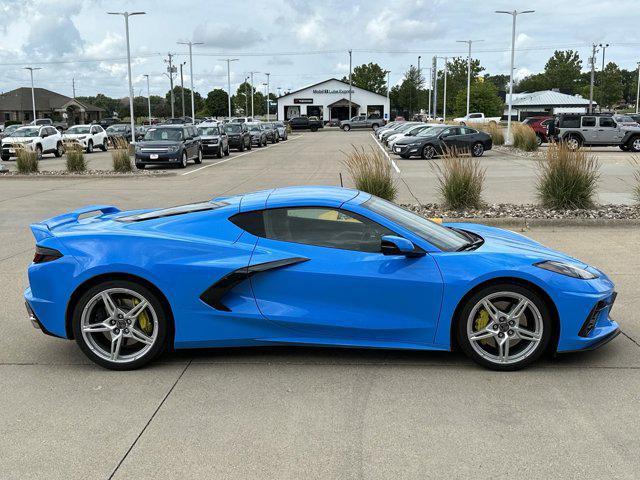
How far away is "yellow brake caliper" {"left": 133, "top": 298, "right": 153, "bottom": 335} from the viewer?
4.71 meters

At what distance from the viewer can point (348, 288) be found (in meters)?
4.55

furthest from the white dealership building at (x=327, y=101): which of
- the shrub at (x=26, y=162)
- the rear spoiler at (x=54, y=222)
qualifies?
the rear spoiler at (x=54, y=222)

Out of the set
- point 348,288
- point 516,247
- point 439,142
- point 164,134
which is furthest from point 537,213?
point 164,134

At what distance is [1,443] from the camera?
12.1 ft

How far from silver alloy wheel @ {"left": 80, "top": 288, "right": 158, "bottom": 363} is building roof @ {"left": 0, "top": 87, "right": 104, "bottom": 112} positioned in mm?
106920

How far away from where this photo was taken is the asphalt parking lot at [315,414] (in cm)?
341

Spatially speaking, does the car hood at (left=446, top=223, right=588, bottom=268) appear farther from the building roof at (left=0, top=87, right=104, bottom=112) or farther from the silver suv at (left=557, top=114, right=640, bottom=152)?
the building roof at (left=0, top=87, right=104, bottom=112)

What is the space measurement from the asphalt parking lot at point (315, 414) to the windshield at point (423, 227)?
36.0 inches

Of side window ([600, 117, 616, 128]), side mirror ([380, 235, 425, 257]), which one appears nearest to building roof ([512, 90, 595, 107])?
side window ([600, 117, 616, 128])

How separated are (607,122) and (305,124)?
53584 millimetres

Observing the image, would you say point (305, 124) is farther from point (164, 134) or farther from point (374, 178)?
point (374, 178)

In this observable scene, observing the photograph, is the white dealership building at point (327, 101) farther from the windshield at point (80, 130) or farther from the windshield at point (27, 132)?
the windshield at point (27, 132)

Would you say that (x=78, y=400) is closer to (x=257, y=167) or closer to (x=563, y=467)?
(x=563, y=467)

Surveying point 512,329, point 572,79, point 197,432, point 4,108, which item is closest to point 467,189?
point 512,329
